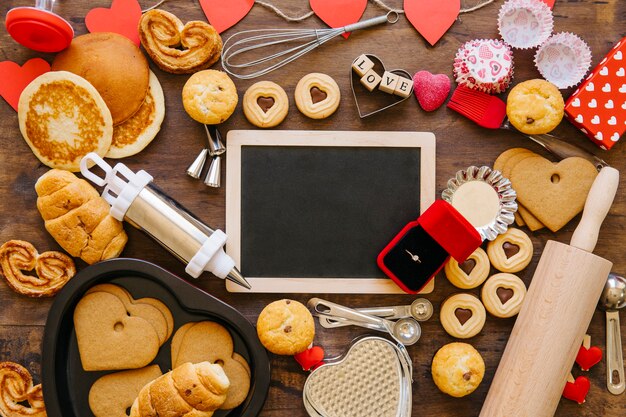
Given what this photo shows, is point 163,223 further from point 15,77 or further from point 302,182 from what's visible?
point 15,77

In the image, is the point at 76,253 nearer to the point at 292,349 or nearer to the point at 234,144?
the point at 234,144

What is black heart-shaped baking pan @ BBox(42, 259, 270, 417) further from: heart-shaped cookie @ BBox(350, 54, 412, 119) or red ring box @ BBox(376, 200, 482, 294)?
heart-shaped cookie @ BBox(350, 54, 412, 119)

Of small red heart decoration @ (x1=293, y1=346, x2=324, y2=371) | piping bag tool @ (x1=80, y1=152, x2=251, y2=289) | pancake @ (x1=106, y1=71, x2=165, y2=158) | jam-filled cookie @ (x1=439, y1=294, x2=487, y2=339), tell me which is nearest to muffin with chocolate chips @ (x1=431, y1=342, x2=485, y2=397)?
jam-filled cookie @ (x1=439, y1=294, x2=487, y2=339)

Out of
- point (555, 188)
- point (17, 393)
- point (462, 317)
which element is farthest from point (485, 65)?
point (17, 393)

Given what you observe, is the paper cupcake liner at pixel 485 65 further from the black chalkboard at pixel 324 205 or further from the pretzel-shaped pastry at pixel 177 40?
the pretzel-shaped pastry at pixel 177 40

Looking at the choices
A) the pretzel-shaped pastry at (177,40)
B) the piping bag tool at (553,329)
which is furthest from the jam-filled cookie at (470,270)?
the pretzel-shaped pastry at (177,40)
